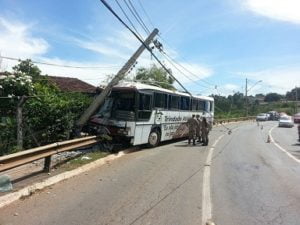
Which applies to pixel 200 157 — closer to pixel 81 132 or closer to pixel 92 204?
pixel 81 132

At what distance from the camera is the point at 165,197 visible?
30.8ft

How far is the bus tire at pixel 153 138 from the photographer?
2109 centimetres

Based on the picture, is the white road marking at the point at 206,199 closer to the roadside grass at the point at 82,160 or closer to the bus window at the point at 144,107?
the roadside grass at the point at 82,160

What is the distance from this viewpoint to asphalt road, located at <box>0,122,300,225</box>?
25.2 feet

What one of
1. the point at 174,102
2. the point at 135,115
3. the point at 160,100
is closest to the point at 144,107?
the point at 135,115

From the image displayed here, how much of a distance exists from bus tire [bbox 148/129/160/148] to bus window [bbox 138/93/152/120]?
3.80ft

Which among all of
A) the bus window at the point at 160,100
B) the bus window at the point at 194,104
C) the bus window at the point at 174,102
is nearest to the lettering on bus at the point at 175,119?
the bus window at the point at 174,102

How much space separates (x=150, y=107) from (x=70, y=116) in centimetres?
371

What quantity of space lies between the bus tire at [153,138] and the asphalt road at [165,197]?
5927 mm

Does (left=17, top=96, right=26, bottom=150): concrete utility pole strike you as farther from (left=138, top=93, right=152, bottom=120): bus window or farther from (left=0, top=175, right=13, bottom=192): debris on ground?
(left=0, top=175, right=13, bottom=192): debris on ground

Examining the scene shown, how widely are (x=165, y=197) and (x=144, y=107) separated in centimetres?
1073

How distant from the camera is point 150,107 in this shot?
2052 centimetres

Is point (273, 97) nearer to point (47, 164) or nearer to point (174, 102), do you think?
point (174, 102)

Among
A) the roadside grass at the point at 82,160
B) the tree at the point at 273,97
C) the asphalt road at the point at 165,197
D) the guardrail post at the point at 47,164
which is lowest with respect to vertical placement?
the asphalt road at the point at 165,197
